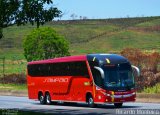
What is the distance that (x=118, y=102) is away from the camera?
31.8 meters

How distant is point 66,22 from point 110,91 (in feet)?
351

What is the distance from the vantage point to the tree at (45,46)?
61.8 meters

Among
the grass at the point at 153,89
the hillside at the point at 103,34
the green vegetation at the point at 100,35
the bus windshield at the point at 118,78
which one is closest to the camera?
the bus windshield at the point at 118,78

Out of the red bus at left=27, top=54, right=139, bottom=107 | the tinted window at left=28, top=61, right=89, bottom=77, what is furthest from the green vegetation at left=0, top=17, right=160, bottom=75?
the red bus at left=27, top=54, right=139, bottom=107

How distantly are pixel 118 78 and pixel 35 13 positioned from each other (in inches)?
459

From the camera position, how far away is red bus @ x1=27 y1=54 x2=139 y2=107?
31.7 m

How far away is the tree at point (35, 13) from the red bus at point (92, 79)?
1039 cm

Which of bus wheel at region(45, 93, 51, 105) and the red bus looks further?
bus wheel at region(45, 93, 51, 105)

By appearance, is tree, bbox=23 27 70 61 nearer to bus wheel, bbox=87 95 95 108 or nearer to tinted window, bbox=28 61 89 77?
tinted window, bbox=28 61 89 77

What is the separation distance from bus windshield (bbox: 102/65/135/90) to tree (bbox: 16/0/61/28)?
10.6m

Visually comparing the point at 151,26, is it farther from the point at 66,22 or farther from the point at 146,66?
the point at 146,66

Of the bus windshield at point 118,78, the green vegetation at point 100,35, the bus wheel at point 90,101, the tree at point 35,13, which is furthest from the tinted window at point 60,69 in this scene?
the green vegetation at point 100,35

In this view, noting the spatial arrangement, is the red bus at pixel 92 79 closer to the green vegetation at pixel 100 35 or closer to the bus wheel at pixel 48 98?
the bus wheel at pixel 48 98

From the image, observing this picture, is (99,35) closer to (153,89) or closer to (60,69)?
(153,89)
